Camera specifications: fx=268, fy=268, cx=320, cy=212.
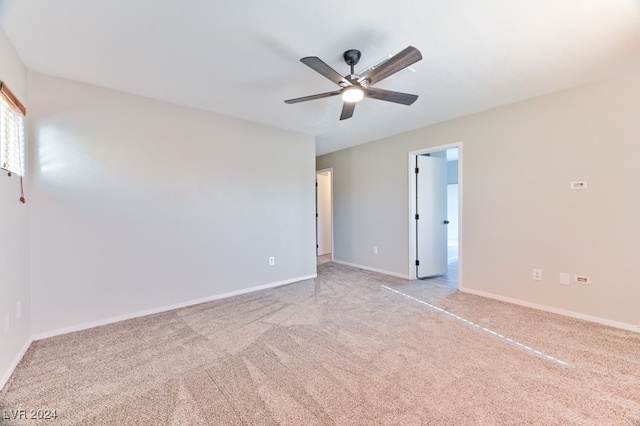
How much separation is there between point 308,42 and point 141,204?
244cm

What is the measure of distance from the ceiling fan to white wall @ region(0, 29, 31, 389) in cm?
226

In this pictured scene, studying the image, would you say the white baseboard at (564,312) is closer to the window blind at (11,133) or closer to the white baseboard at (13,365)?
the white baseboard at (13,365)

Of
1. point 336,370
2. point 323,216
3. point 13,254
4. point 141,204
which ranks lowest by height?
point 336,370

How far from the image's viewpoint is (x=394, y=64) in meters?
1.86

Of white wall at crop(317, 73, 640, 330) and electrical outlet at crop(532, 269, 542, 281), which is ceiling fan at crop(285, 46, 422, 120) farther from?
electrical outlet at crop(532, 269, 542, 281)

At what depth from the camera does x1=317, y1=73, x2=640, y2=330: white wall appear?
102 inches

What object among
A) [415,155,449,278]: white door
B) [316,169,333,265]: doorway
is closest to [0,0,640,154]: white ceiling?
[415,155,449,278]: white door

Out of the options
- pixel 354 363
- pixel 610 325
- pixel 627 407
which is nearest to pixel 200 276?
pixel 354 363

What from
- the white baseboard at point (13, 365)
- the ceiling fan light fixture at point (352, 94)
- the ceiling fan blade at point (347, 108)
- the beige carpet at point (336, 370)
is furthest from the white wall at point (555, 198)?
the white baseboard at point (13, 365)

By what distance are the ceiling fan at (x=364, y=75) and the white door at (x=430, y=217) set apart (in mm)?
2282

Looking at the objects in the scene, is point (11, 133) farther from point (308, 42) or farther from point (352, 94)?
point (352, 94)

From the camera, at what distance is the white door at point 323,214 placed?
21.3 feet

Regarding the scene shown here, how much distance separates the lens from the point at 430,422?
1480mm

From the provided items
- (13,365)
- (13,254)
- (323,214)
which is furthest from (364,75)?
(323,214)
